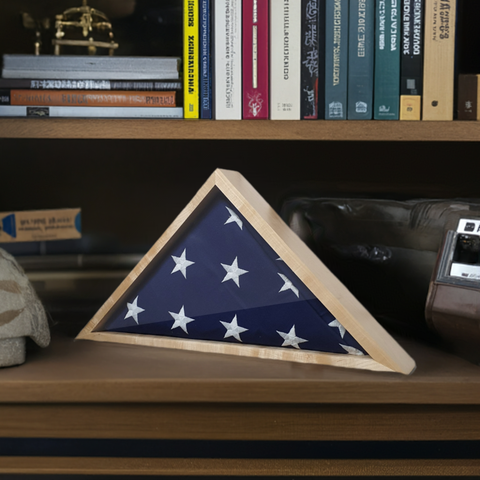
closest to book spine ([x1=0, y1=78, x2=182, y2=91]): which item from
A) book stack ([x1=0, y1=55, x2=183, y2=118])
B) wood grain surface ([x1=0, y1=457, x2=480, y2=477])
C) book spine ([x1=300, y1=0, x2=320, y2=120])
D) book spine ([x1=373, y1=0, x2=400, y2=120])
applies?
book stack ([x1=0, y1=55, x2=183, y2=118])

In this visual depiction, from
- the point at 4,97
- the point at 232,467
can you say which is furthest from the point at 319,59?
the point at 232,467

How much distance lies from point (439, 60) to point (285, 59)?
0.90 feet

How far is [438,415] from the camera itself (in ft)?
2.10

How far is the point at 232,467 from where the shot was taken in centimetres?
65

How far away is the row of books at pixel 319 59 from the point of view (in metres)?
0.80

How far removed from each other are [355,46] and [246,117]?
0.23 meters

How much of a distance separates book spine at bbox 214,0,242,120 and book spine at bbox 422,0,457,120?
1.10ft

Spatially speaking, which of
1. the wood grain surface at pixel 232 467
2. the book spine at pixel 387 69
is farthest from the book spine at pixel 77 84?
the wood grain surface at pixel 232 467

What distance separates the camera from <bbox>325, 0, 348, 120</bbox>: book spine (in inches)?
31.6

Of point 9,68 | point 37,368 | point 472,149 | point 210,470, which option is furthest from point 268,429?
point 472,149

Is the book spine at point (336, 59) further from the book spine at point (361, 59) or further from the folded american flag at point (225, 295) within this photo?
the folded american flag at point (225, 295)

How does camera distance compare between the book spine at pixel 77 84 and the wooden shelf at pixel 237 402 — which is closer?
the wooden shelf at pixel 237 402

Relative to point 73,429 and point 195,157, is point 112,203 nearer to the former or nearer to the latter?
point 195,157

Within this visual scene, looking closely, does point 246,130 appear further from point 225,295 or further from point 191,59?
point 225,295
